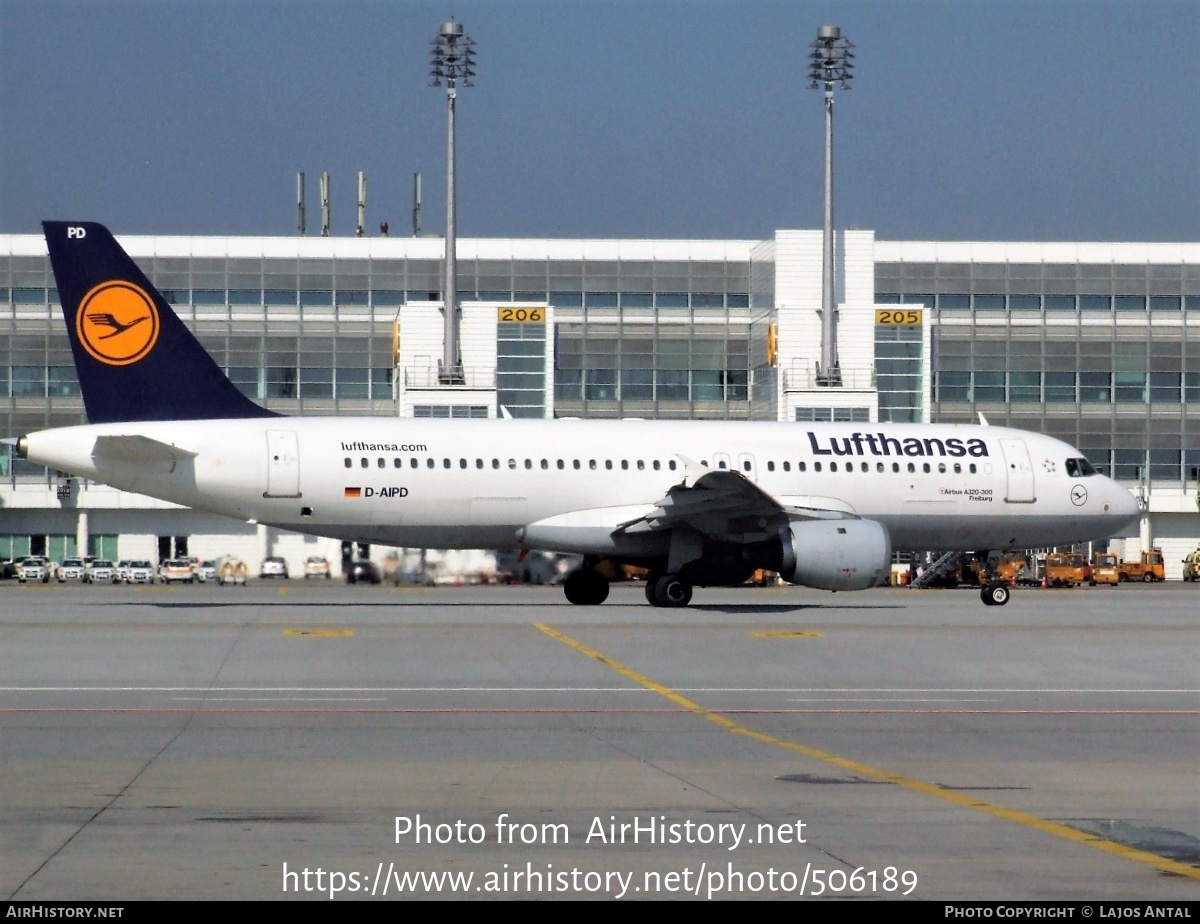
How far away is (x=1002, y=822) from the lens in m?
10.7

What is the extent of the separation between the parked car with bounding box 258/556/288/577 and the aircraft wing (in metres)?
28.3

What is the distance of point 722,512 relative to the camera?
3506 centimetres

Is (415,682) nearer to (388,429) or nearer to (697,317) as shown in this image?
(388,429)

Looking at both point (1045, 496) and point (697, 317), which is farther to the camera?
point (697, 317)

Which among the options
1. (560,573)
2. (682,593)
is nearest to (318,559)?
(560,573)

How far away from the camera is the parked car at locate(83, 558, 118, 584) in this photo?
64812 mm

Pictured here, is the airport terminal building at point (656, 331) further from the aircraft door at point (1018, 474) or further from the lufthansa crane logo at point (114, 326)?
the lufthansa crane logo at point (114, 326)

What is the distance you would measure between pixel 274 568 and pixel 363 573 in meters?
19.6

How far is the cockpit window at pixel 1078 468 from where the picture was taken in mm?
40344

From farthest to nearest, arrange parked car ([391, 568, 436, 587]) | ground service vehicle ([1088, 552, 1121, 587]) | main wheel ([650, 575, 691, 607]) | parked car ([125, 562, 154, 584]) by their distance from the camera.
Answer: ground service vehicle ([1088, 552, 1121, 587]), parked car ([125, 562, 154, 584]), parked car ([391, 568, 436, 587]), main wheel ([650, 575, 691, 607])

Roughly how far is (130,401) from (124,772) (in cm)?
2296

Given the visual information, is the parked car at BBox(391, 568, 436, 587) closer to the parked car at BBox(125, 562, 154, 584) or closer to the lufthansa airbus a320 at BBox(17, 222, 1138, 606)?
the lufthansa airbus a320 at BBox(17, 222, 1138, 606)

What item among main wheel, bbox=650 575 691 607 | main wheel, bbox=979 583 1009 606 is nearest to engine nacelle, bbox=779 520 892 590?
main wheel, bbox=650 575 691 607

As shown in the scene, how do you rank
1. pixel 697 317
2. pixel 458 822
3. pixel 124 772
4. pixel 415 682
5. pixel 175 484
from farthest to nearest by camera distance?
1. pixel 697 317
2. pixel 175 484
3. pixel 415 682
4. pixel 124 772
5. pixel 458 822
